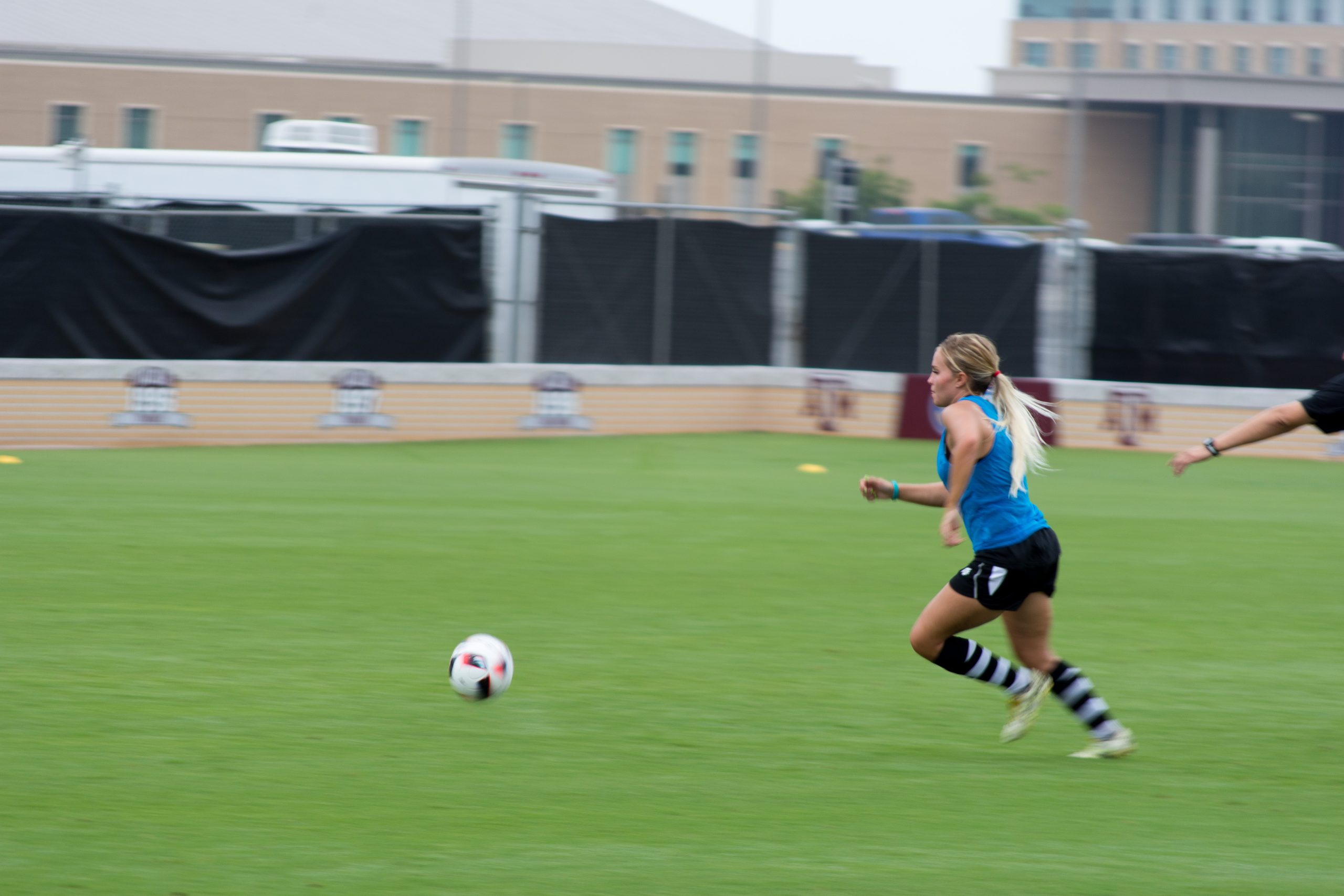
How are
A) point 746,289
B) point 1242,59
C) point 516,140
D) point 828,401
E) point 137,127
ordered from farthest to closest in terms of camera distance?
1. point 1242,59
2. point 516,140
3. point 137,127
4. point 746,289
5. point 828,401

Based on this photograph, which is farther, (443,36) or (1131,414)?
(443,36)

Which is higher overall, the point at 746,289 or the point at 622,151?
the point at 622,151

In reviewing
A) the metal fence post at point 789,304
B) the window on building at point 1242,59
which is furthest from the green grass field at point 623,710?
the window on building at point 1242,59

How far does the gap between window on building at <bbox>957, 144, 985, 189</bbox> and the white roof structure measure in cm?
502

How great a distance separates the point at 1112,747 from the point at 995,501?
1.06 meters

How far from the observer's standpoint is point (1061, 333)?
2031 centimetres

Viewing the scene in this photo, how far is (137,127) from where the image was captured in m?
59.5

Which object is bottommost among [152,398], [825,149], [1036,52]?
[152,398]

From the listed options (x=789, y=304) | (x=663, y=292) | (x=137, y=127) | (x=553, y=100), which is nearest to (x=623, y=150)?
(x=553, y=100)

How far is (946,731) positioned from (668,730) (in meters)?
1.17

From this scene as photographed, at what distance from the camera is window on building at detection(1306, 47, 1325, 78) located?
272 ft

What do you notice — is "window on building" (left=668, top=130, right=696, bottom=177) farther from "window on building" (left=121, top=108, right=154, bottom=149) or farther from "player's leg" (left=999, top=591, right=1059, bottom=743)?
"player's leg" (left=999, top=591, right=1059, bottom=743)

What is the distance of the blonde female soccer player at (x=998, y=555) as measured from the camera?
19.8 ft

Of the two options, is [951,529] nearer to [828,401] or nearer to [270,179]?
[828,401]
